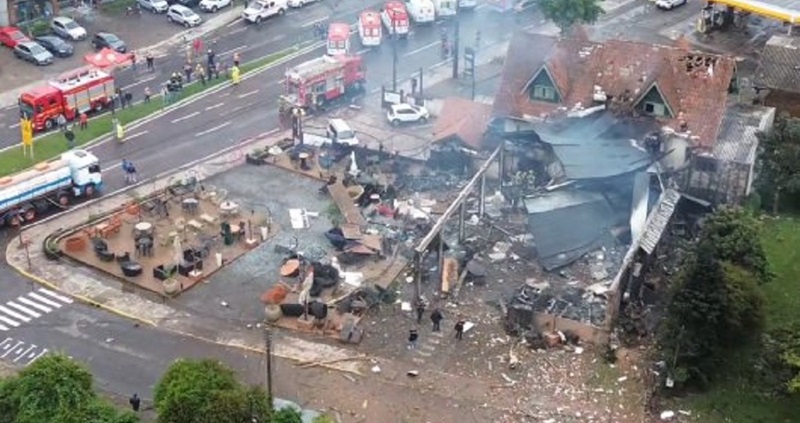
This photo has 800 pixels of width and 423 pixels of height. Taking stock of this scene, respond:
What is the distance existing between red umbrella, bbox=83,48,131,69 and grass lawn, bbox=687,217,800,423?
1600 inches

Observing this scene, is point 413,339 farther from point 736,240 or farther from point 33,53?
point 33,53

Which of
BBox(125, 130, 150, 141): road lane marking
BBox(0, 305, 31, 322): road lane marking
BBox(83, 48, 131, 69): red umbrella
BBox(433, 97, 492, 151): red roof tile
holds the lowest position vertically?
BBox(125, 130, 150, 141): road lane marking

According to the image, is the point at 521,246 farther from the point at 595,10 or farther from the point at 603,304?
the point at 595,10

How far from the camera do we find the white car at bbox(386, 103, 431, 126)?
65688 mm

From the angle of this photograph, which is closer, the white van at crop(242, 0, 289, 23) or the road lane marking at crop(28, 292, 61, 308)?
the road lane marking at crop(28, 292, 61, 308)

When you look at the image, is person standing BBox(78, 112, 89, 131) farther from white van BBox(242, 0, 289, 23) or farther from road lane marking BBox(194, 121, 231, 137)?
white van BBox(242, 0, 289, 23)

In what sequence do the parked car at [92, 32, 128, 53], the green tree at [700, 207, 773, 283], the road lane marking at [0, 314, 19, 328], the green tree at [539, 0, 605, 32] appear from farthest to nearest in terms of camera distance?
the parked car at [92, 32, 128, 53], the green tree at [539, 0, 605, 32], the road lane marking at [0, 314, 19, 328], the green tree at [700, 207, 773, 283]

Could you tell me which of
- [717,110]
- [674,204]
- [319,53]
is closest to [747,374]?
[674,204]

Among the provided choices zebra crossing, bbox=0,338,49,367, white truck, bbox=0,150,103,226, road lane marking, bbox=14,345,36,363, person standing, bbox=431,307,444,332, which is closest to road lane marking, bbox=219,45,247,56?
white truck, bbox=0,150,103,226

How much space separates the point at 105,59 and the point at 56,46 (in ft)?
23.3

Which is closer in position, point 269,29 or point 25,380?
point 25,380

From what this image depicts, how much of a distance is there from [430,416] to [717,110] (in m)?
23.0

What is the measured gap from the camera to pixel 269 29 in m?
80.8

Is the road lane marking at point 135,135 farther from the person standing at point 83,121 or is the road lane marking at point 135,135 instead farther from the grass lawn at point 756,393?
the grass lawn at point 756,393
